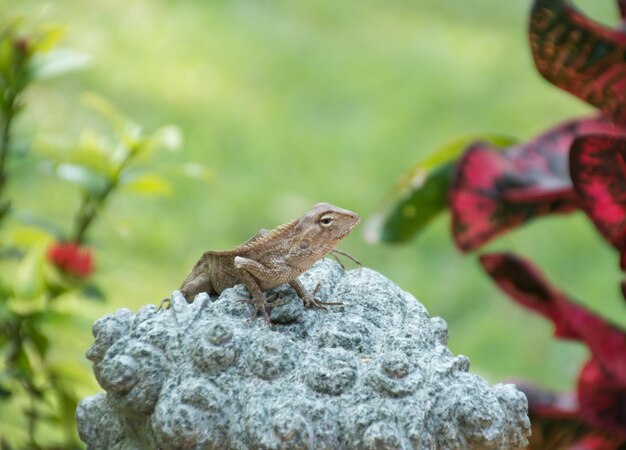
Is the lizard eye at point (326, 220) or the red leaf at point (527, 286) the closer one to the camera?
the lizard eye at point (326, 220)

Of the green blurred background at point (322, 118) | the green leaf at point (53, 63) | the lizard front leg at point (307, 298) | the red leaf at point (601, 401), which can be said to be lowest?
the green blurred background at point (322, 118)

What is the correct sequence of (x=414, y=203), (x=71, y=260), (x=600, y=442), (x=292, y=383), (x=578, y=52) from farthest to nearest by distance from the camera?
(x=414, y=203) → (x=71, y=260) → (x=600, y=442) → (x=578, y=52) → (x=292, y=383)

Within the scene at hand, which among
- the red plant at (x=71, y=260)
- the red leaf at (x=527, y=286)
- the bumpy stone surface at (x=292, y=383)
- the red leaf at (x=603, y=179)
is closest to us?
the bumpy stone surface at (x=292, y=383)

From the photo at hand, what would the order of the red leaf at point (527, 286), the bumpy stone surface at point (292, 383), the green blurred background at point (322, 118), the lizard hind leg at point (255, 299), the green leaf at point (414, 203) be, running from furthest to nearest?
1. the green blurred background at point (322, 118)
2. the green leaf at point (414, 203)
3. the red leaf at point (527, 286)
4. the lizard hind leg at point (255, 299)
5. the bumpy stone surface at point (292, 383)

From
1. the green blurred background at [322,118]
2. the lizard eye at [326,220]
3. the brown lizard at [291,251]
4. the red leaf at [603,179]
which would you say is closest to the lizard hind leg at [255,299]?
the brown lizard at [291,251]

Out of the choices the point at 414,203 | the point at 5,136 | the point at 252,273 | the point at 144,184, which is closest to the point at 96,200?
the point at 144,184

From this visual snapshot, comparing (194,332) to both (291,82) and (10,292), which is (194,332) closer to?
(10,292)

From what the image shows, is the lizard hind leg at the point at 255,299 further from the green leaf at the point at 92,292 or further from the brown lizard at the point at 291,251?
the green leaf at the point at 92,292

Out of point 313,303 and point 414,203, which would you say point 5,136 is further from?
point 313,303
